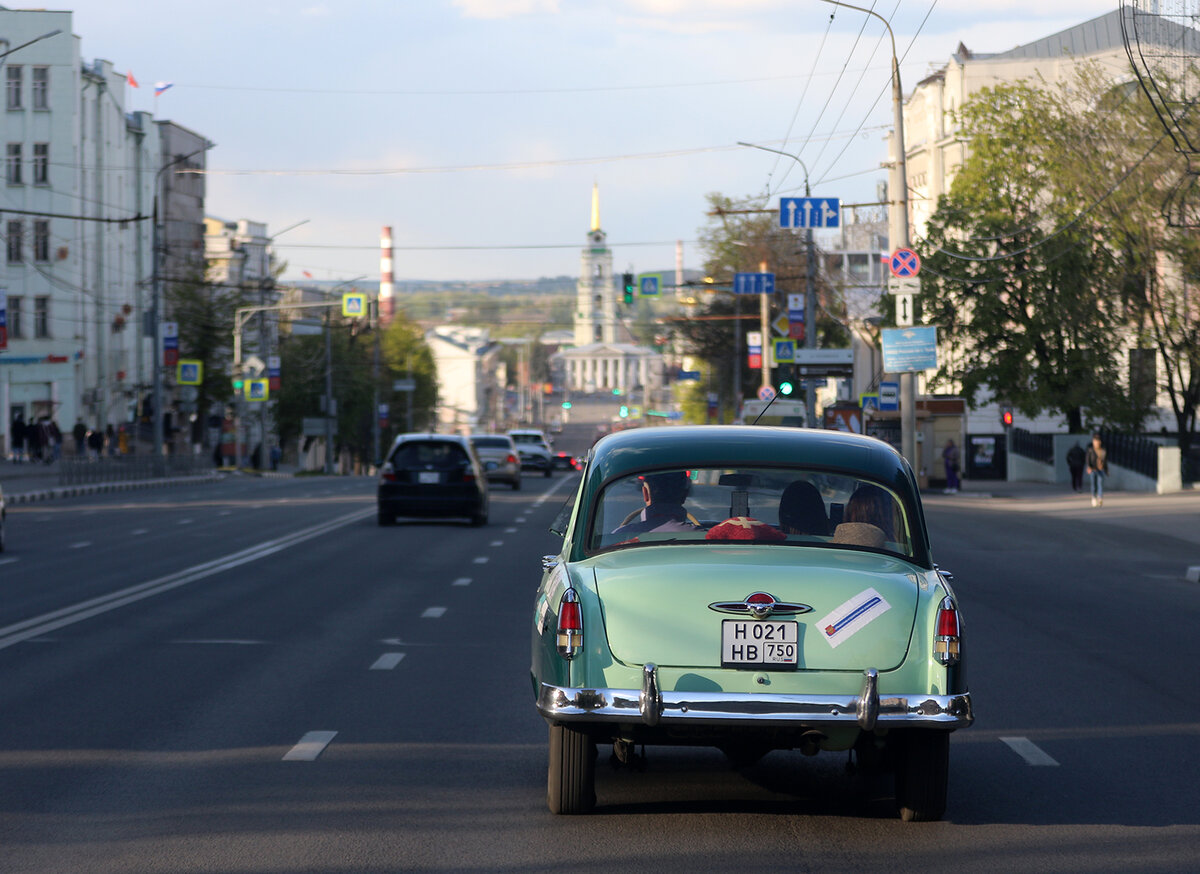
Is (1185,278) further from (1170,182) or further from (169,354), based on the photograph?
→ (169,354)

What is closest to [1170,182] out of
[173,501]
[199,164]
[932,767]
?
[173,501]

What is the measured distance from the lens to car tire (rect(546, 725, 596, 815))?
22.2 ft

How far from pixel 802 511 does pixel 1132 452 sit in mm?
43298

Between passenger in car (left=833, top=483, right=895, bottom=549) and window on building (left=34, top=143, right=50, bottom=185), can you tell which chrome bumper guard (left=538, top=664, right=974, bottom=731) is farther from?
window on building (left=34, top=143, right=50, bottom=185)

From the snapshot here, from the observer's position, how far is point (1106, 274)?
49188 millimetres

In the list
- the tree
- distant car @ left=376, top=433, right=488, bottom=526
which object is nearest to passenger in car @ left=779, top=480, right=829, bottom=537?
distant car @ left=376, top=433, right=488, bottom=526

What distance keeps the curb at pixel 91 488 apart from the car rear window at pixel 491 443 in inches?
426

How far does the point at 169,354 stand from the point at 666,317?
90.2 ft

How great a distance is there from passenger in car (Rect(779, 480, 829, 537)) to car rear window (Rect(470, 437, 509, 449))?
39579 mm

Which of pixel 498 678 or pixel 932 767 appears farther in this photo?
pixel 498 678

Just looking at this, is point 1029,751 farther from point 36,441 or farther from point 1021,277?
point 36,441

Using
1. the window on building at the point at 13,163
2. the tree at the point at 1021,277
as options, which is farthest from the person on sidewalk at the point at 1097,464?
the window on building at the point at 13,163

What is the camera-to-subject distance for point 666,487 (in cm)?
729

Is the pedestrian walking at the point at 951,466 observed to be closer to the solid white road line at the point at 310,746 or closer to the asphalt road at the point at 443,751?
the asphalt road at the point at 443,751
